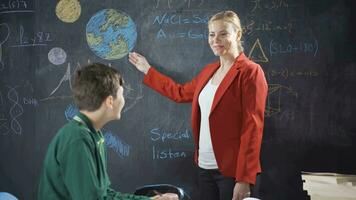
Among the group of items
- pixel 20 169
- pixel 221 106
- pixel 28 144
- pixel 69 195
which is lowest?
pixel 20 169

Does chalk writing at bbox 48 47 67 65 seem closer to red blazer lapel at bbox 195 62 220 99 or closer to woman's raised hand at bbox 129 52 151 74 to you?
woman's raised hand at bbox 129 52 151 74

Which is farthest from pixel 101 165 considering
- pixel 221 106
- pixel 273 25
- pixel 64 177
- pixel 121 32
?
pixel 273 25

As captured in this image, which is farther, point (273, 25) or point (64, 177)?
point (273, 25)

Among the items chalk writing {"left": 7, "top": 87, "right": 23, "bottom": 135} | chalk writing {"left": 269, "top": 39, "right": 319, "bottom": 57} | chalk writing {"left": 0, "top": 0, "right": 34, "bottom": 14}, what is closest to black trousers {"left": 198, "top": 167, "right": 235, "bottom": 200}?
chalk writing {"left": 269, "top": 39, "right": 319, "bottom": 57}

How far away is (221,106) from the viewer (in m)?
2.07

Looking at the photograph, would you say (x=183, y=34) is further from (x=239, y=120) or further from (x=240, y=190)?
(x=240, y=190)

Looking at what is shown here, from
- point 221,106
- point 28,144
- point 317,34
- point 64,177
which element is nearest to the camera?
point 64,177

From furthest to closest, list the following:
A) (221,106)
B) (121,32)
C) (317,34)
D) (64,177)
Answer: (121,32)
(317,34)
(221,106)
(64,177)

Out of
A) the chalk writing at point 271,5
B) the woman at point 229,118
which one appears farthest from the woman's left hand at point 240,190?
the chalk writing at point 271,5

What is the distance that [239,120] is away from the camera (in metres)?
2.10

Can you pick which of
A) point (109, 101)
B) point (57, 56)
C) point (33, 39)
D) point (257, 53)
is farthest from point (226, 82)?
point (33, 39)

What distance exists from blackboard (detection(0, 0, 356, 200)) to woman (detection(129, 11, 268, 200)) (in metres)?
0.42

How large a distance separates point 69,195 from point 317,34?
1760mm

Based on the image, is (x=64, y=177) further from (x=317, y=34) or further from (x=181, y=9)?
(x=317, y=34)
